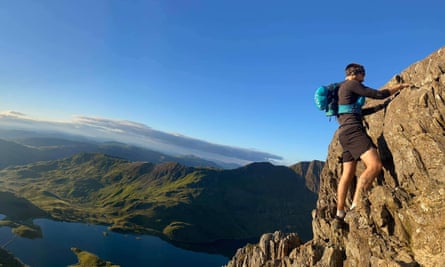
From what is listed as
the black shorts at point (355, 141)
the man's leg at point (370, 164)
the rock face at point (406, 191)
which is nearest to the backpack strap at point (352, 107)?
the black shorts at point (355, 141)

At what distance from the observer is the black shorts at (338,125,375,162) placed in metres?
18.4

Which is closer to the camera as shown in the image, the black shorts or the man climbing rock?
the man climbing rock

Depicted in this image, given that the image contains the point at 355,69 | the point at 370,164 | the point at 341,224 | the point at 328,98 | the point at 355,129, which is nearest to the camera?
the point at 370,164

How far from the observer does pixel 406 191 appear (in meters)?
18.7

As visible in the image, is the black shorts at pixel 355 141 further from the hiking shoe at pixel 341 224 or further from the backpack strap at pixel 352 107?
the hiking shoe at pixel 341 224

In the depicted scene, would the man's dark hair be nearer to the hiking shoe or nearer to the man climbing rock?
the man climbing rock

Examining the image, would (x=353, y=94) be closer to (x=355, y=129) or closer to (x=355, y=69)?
(x=355, y=69)

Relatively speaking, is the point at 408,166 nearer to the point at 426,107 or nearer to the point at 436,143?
the point at 436,143

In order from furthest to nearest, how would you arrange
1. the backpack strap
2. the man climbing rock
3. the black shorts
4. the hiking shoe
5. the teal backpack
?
1. the hiking shoe
2. the teal backpack
3. the backpack strap
4. the black shorts
5. the man climbing rock

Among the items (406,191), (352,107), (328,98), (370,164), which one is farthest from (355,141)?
(406,191)

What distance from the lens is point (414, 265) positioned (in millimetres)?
15422

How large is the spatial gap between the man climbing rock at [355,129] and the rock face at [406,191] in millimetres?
1606

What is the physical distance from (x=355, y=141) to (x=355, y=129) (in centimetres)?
73

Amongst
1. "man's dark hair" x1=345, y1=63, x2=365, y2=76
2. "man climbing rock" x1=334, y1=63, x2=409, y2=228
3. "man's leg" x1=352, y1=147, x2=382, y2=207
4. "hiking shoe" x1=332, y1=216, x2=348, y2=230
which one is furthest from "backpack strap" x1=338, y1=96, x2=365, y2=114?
"hiking shoe" x1=332, y1=216, x2=348, y2=230
